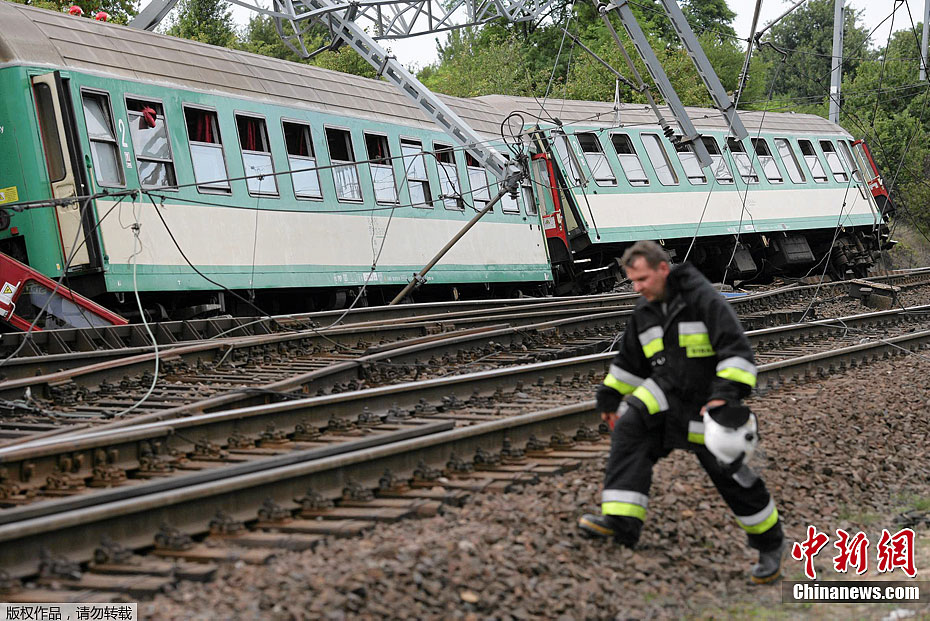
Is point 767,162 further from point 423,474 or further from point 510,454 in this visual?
point 423,474

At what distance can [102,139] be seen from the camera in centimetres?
1100

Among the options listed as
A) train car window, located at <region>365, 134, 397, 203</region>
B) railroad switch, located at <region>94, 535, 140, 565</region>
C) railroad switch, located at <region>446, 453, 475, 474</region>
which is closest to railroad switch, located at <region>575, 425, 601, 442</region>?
railroad switch, located at <region>446, 453, 475, 474</region>

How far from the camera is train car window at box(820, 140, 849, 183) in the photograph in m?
25.1

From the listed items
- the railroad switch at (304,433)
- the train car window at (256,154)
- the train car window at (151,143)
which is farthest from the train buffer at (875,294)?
the railroad switch at (304,433)

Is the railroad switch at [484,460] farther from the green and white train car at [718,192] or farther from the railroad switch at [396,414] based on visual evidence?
the green and white train car at [718,192]

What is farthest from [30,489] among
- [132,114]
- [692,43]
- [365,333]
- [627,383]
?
[692,43]

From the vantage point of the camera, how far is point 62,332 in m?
9.61

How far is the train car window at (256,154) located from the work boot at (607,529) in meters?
8.92

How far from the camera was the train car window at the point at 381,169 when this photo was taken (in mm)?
14863

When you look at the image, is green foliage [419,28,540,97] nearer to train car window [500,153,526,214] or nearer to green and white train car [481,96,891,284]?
green and white train car [481,96,891,284]

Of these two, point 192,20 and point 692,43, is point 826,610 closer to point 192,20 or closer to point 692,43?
point 692,43

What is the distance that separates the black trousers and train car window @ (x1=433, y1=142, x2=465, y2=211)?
11.6 metres

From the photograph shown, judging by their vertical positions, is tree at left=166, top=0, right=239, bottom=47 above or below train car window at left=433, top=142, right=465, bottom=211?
above

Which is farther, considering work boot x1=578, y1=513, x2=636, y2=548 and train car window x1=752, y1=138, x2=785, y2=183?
train car window x1=752, y1=138, x2=785, y2=183
